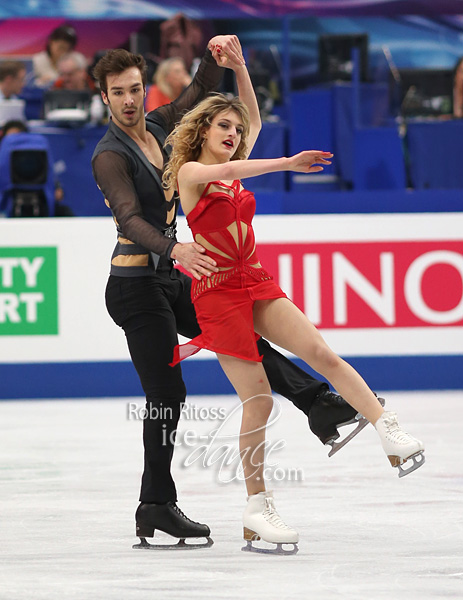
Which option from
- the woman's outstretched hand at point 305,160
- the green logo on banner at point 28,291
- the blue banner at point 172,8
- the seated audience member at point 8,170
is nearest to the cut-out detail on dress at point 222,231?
the woman's outstretched hand at point 305,160

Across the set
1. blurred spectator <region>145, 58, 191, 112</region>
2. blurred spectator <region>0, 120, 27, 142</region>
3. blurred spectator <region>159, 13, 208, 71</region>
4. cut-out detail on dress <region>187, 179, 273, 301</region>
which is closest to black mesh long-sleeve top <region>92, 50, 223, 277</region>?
cut-out detail on dress <region>187, 179, 273, 301</region>

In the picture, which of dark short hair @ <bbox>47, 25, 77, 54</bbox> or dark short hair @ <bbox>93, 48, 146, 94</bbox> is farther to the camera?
dark short hair @ <bbox>47, 25, 77, 54</bbox>

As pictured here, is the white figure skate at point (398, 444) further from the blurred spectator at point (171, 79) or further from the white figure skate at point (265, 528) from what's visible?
the blurred spectator at point (171, 79)

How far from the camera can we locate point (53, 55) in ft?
31.9

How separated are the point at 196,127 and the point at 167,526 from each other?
1244mm

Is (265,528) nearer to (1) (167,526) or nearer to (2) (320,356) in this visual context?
(1) (167,526)

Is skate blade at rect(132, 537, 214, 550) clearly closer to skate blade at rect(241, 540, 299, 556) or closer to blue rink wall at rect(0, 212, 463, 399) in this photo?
skate blade at rect(241, 540, 299, 556)

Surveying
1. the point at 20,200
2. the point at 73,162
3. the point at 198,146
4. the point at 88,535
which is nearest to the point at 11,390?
the point at 20,200

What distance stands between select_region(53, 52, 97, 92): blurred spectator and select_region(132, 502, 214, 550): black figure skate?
5.92 metres

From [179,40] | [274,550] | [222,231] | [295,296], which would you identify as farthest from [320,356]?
[179,40]

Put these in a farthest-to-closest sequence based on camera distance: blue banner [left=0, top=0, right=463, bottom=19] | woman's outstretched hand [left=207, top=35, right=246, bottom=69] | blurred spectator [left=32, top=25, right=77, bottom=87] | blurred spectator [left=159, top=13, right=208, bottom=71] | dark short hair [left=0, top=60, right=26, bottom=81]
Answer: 1. blue banner [left=0, top=0, right=463, bottom=19]
2. blurred spectator [left=32, top=25, right=77, bottom=87]
3. blurred spectator [left=159, top=13, right=208, bottom=71]
4. dark short hair [left=0, top=60, right=26, bottom=81]
5. woman's outstretched hand [left=207, top=35, right=246, bottom=69]

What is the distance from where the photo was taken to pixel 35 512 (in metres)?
3.73

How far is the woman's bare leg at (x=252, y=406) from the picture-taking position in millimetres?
3139

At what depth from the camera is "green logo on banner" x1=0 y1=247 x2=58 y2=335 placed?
6.52 metres
